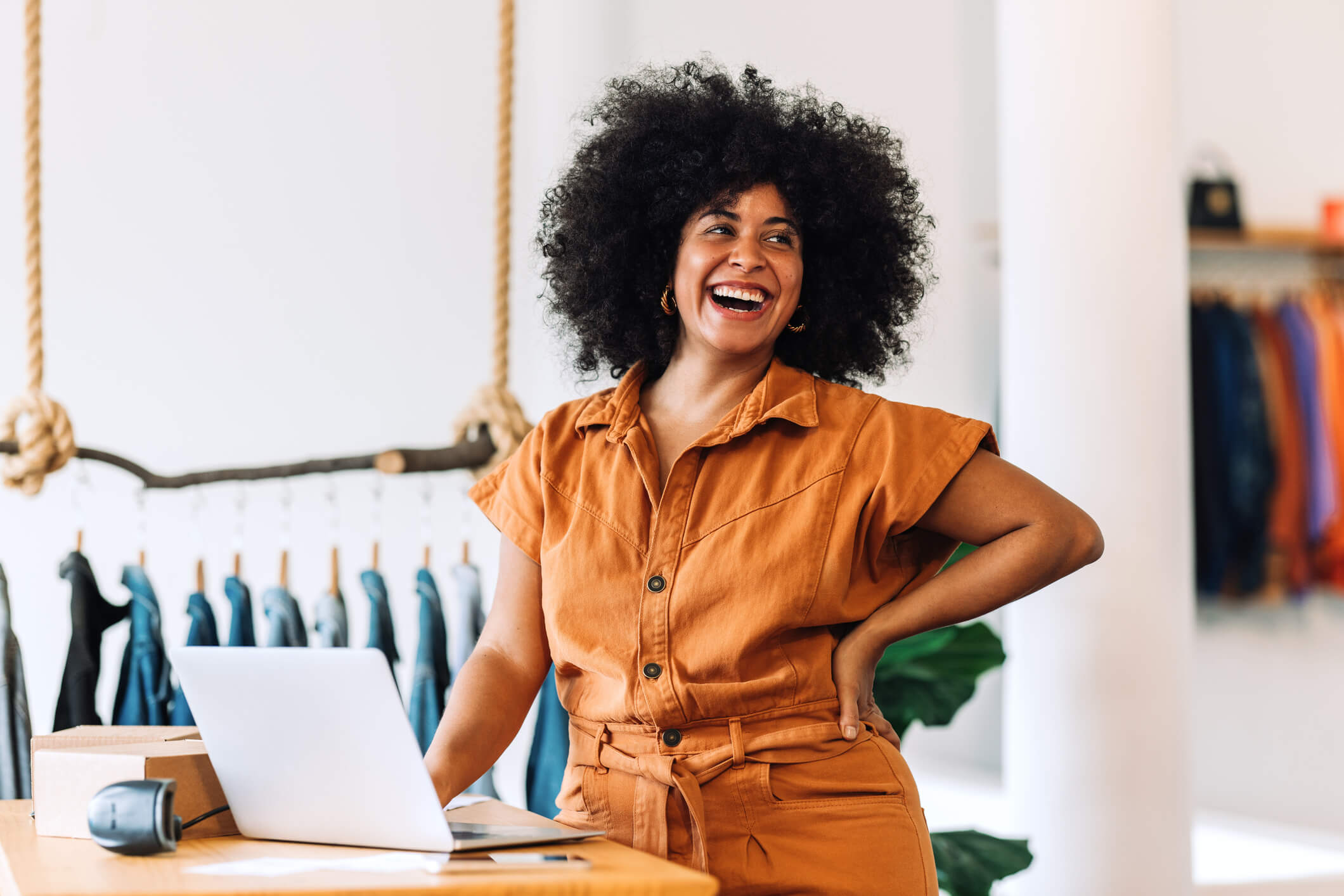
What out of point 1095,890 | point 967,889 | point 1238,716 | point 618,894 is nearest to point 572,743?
point 618,894

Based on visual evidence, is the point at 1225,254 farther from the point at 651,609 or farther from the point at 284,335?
the point at 651,609

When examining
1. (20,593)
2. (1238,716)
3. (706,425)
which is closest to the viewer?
(706,425)

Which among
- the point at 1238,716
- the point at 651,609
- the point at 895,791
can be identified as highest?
the point at 651,609

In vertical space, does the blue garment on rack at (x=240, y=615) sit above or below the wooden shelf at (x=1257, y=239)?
below

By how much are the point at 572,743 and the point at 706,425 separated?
40 centimetres

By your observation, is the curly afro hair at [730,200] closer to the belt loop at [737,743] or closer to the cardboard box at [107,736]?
the belt loop at [737,743]

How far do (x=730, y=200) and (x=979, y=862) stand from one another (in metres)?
1.28

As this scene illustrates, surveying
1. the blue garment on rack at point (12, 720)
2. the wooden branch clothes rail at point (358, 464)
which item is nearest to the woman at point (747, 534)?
the wooden branch clothes rail at point (358, 464)

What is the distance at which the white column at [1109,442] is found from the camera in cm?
227

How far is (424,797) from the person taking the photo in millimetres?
1070

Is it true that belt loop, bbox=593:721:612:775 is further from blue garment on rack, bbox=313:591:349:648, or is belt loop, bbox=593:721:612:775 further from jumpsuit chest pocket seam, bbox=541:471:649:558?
blue garment on rack, bbox=313:591:349:648

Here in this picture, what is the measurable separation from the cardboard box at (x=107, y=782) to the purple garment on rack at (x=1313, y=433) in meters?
3.65

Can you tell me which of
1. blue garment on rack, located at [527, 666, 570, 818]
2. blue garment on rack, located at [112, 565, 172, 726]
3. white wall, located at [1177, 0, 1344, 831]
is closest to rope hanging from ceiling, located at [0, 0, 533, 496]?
blue garment on rack, located at [112, 565, 172, 726]

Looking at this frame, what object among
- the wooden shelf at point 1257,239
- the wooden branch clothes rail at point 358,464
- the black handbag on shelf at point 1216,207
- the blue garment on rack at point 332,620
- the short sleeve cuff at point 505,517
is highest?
the black handbag on shelf at point 1216,207
